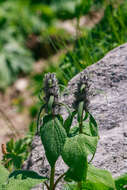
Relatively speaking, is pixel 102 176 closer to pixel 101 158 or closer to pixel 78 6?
pixel 101 158

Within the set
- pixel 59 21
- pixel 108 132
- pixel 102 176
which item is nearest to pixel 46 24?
pixel 59 21

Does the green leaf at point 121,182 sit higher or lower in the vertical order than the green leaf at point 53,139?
lower

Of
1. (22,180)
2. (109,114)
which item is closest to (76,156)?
(22,180)

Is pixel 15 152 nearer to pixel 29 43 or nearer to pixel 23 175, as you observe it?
pixel 23 175

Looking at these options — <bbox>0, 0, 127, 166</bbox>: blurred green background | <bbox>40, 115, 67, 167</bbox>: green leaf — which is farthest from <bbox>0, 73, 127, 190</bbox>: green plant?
<bbox>0, 0, 127, 166</bbox>: blurred green background

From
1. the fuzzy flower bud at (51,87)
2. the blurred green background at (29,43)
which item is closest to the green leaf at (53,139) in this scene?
the fuzzy flower bud at (51,87)

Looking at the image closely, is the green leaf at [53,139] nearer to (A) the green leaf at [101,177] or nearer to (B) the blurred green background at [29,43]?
(A) the green leaf at [101,177]
